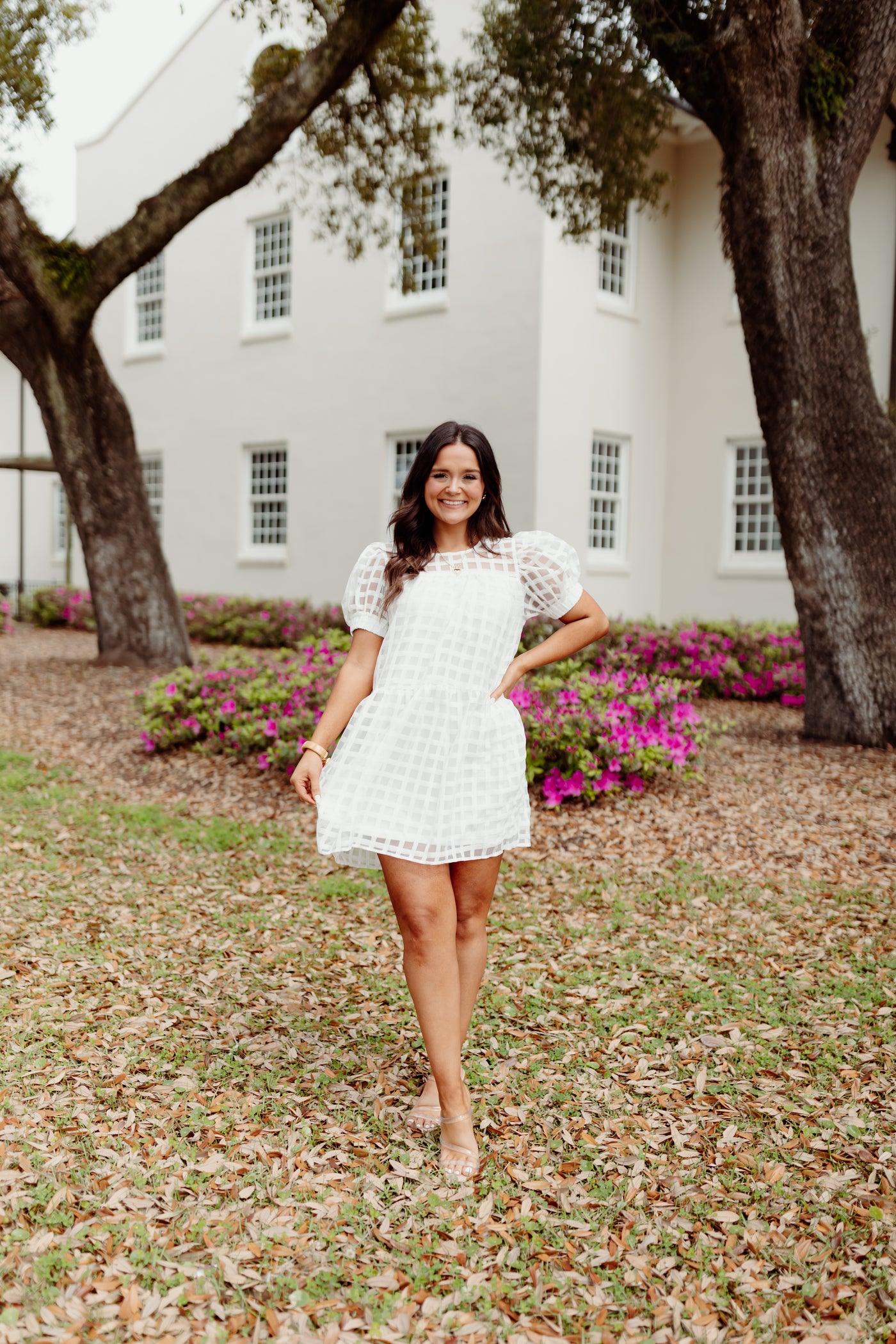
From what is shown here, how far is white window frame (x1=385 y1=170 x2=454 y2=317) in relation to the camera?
1439cm

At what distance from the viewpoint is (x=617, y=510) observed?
15.2 metres

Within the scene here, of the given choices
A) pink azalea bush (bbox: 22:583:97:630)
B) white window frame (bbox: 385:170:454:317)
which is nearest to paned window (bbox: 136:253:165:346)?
pink azalea bush (bbox: 22:583:97:630)

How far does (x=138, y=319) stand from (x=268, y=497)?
499 centimetres

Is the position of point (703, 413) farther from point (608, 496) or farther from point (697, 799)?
point (697, 799)

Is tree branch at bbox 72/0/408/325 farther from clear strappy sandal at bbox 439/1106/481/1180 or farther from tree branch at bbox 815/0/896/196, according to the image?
clear strappy sandal at bbox 439/1106/481/1180

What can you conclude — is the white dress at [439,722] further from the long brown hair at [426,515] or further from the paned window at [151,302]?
the paned window at [151,302]

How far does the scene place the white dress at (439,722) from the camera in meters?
2.82

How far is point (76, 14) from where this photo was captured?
30.1 ft

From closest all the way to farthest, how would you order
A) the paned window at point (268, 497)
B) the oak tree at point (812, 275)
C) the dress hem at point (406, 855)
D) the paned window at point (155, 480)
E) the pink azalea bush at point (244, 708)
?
the dress hem at point (406, 855) < the pink azalea bush at point (244, 708) < the oak tree at point (812, 275) < the paned window at point (268, 497) < the paned window at point (155, 480)

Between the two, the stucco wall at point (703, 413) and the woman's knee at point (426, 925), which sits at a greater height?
the stucco wall at point (703, 413)

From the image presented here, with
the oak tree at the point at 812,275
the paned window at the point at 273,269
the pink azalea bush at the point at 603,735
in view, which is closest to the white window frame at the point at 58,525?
the paned window at the point at 273,269

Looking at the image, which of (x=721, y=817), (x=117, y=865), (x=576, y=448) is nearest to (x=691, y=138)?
(x=576, y=448)

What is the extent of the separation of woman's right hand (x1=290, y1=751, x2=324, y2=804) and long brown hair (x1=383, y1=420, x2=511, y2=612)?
1.55 ft

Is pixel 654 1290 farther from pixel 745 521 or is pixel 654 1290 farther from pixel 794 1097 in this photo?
pixel 745 521
